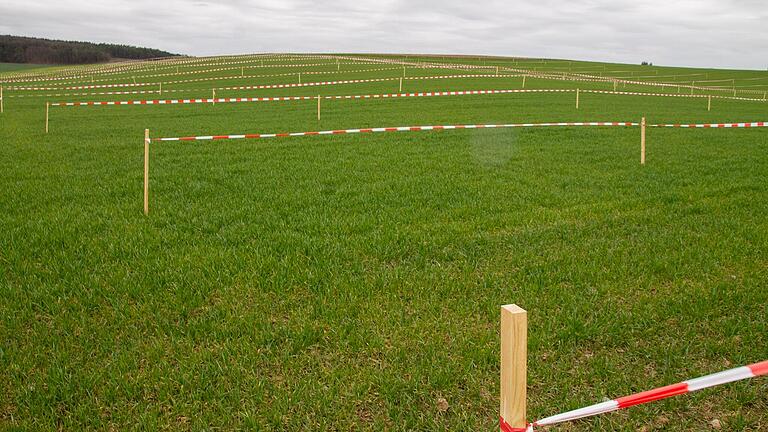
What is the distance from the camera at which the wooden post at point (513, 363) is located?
6.93ft

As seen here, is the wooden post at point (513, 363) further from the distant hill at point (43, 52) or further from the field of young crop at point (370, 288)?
the distant hill at point (43, 52)

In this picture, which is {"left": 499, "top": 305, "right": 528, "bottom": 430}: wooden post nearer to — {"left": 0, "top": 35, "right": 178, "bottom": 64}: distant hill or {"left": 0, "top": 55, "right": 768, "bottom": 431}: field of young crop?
{"left": 0, "top": 55, "right": 768, "bottom": 431}: field of young crop

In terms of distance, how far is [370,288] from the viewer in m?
5.48

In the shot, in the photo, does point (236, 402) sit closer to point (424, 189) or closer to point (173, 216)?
point (173, 216)

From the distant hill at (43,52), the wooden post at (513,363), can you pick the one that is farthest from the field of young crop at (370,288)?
the distant hill at (43,52)

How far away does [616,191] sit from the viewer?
31.1 feet

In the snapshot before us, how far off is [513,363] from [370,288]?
132 inches

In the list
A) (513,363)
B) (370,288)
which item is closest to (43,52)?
(370,288)

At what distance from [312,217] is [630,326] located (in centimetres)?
428

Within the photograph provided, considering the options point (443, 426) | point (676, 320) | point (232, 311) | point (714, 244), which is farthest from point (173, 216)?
point (714, 244)

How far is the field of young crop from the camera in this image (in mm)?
3795

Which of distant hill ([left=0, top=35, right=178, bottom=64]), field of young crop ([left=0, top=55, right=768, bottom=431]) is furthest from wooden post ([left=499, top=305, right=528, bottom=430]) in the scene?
distant hill ([left=0, top=35, right=178, bottom=64])

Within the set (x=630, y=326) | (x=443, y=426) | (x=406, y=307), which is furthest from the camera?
(x=406, y=307)

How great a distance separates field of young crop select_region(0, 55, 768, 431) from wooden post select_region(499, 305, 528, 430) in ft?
4.54
